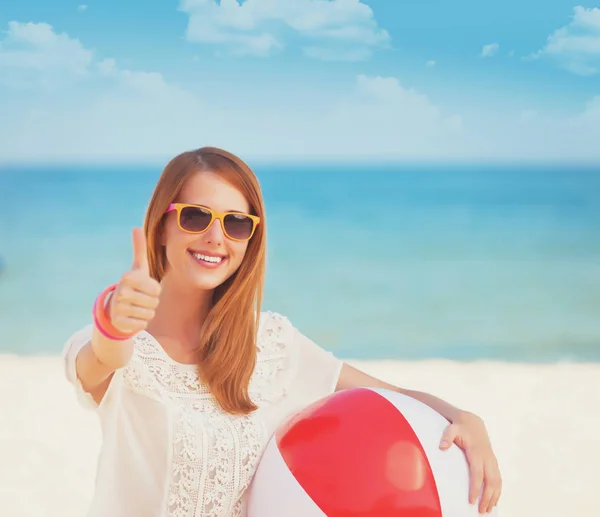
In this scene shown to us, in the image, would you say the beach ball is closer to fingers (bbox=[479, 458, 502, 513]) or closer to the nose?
fingers (bbox=[479, 458, 502, 513])

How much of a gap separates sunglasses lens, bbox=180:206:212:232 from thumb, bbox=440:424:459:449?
3.17 feet

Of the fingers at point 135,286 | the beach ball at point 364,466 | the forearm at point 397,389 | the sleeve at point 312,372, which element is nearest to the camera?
the fingers at point 135,286

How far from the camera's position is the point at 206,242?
2818mm

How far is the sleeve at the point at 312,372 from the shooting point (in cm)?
310

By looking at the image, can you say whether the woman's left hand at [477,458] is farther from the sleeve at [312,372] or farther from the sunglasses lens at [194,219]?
the sunglasses lens at [194,219]

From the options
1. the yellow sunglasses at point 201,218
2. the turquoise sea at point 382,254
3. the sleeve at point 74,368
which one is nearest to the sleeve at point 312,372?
the yellow sunglasses at point 201,218

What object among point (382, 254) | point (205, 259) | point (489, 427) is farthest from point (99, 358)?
point (382, 254)

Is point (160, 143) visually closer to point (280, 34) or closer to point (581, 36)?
point (280, 34)

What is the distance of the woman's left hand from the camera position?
8.45 ft

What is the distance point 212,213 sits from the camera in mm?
2801

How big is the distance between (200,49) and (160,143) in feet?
12.4

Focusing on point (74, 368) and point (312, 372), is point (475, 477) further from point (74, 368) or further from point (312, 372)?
point (74, 368)

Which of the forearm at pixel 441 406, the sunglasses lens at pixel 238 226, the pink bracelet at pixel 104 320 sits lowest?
the forearm at pixel 441 406

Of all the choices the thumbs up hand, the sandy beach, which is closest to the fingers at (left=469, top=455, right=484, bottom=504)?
the thumbs up hand
